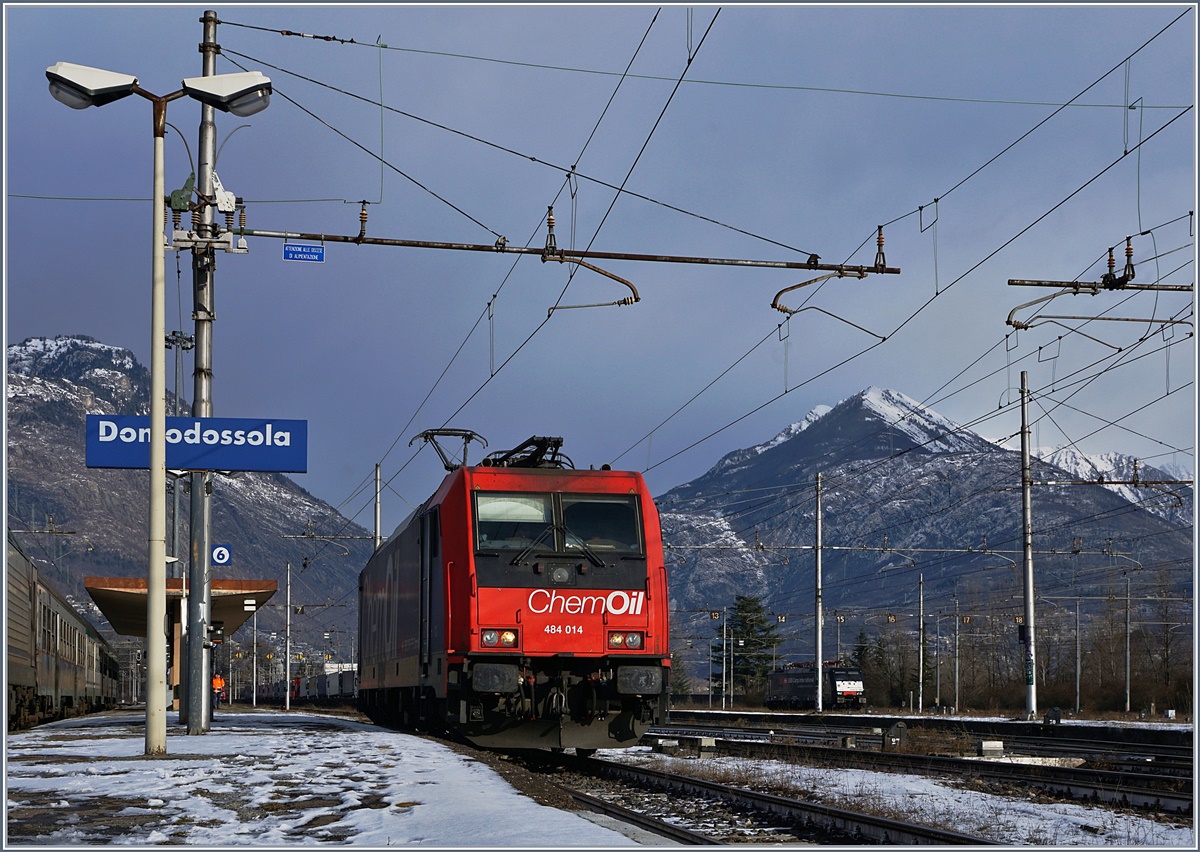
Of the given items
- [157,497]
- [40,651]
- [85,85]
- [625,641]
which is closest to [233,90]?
[85,85]

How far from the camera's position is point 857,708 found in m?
62.9

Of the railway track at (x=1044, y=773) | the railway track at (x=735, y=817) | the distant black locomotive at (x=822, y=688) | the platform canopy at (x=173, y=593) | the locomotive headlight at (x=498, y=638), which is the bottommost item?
the distant black locomotive at (x=822, y=688)

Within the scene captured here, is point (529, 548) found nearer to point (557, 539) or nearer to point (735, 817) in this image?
point (557, 539)

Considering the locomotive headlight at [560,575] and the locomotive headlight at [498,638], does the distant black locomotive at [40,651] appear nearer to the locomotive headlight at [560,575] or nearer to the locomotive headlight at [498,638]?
the locomotive headlight at [498,638]

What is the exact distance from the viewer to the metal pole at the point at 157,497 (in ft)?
49.1

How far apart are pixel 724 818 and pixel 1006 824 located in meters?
2.49

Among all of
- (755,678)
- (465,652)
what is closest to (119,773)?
(465,652)

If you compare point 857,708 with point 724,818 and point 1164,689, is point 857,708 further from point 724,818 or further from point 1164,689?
point 724,818

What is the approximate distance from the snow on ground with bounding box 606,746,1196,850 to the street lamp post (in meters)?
6.60

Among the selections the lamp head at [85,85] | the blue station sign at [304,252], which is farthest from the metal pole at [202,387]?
the lamp head at [85,85]

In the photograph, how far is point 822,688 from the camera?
6328cm

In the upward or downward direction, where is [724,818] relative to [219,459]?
→ downward

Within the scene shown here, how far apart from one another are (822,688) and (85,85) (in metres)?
53.7

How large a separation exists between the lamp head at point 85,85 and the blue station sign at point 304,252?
15.0 ft
